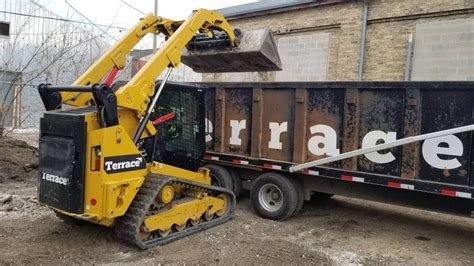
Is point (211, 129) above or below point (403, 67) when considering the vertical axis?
below

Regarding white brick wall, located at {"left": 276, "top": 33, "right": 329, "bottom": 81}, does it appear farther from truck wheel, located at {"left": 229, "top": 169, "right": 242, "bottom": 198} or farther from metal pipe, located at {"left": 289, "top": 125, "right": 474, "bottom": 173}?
metal pipe, located at {"left": 289, "top": 125, "right": 474, "bottom": 173}

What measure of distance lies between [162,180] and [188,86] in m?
1.68

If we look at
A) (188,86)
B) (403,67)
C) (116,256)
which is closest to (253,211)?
(188,86)

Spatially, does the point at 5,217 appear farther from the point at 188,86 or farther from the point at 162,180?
the point at 188,86

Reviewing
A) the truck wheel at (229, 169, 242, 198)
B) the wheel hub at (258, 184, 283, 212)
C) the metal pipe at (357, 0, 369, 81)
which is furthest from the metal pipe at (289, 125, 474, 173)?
the metal pipe at (357, 0, 369, 81)

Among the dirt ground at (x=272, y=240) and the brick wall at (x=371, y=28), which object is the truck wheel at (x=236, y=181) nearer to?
the dirt ground at (x=272, y=240)

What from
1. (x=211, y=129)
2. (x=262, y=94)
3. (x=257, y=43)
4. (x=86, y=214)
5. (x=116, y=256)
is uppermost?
(x=257, y=43)

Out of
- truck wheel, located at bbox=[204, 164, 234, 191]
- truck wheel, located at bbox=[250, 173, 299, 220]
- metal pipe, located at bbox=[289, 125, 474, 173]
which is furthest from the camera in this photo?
truck wheel, located at bbox=[204, 164, 234, 191]

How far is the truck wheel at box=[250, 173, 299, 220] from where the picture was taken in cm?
Result: 668

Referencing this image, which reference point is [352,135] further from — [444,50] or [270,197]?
[444,50]

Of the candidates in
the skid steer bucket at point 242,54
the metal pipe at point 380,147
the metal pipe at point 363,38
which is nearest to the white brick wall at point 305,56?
the metal pipe at point 363,38

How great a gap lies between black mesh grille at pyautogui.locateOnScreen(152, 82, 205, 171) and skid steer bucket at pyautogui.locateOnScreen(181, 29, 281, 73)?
0.94 meters

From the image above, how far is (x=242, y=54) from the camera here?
7023 mm

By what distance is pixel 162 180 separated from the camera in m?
5.31
